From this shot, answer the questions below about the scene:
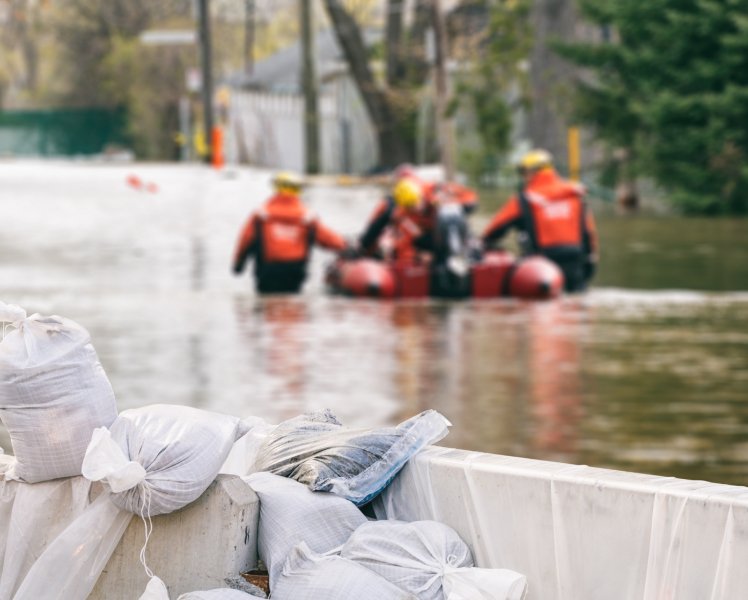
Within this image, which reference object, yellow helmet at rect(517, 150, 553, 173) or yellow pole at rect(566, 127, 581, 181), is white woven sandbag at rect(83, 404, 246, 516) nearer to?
yellow helmet at rect(517, 150, 553, 173)

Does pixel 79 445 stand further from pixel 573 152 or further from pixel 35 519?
pixel 573 152

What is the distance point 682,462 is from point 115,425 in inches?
234

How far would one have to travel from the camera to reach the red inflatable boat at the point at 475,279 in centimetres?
2141

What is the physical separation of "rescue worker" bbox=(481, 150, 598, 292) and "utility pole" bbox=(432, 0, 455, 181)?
18780 mm

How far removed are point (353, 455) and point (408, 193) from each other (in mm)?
15642

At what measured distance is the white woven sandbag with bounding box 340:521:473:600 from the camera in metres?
5.73

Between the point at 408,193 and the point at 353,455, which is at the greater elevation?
the point at 353,455

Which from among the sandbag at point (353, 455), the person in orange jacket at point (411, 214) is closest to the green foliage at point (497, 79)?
the person in orange jacket at point (411, 214)

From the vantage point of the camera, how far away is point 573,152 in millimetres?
43750

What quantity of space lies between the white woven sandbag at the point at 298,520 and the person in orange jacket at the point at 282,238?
1622 cm

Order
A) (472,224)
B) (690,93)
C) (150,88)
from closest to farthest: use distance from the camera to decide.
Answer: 1. (472,224)
2. (690,93)
3. (150,88)

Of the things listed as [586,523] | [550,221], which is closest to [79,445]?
[586,523]

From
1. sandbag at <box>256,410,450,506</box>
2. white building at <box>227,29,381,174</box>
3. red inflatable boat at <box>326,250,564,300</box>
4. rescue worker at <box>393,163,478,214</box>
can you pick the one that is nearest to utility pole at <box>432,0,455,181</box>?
white building at <box>227,29,381,174</box>

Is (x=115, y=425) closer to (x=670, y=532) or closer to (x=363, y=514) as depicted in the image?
(x=363, y=514)
